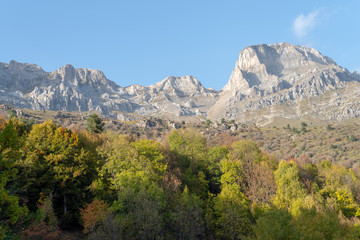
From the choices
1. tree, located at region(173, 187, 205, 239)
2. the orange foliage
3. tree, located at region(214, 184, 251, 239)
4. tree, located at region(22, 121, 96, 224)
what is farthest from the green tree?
tree, located at region(22, 121, 96, 224)

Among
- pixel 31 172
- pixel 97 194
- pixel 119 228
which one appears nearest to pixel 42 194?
pixel 31 172

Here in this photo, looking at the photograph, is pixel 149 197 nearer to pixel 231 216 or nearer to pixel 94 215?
pixel 94 215

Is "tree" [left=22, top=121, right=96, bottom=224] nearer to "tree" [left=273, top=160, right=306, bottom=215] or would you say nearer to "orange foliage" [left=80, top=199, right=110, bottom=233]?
"orange foliage" [left=80, top=199, right=110, bottom=233]

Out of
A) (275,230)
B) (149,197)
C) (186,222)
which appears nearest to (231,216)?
(186,222)

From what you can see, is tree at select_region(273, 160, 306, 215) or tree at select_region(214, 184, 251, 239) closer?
tree at select_region(214, 184, 251, 239)

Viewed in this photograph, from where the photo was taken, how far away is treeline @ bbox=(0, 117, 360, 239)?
3244cm

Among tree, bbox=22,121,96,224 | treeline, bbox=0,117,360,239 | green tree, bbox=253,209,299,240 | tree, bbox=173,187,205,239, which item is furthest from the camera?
tree, bbox=22,121,96,224

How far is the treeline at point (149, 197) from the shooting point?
106 feet

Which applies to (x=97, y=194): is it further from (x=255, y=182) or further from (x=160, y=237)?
(x=255, y=182)

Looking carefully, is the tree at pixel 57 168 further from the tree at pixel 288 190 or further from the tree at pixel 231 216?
the tree at pixel 288 190

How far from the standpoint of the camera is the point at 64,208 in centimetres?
4406

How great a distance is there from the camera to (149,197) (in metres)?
38.4

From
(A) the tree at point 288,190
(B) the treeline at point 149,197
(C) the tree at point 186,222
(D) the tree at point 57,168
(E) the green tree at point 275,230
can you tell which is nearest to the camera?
(E) the green tree at point 275,230

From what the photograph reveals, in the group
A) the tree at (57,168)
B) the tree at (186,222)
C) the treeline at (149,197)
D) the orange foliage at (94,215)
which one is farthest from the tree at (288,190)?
the tree at (57,168)
